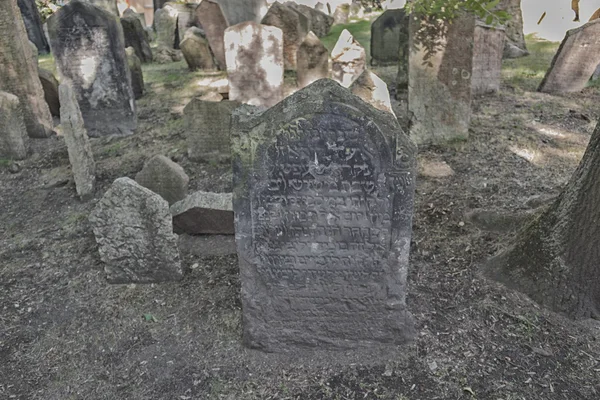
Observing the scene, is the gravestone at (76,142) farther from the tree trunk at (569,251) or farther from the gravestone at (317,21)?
the gravestone at (317,21)

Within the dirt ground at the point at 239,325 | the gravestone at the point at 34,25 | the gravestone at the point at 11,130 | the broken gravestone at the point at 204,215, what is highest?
the gravestone at the point at 34,25

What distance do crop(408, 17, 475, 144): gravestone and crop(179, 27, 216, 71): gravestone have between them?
638 centimetres

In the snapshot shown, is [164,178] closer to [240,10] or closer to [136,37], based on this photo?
[136,37]

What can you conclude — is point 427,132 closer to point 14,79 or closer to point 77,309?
point 77,309

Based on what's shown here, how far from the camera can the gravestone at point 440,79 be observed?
6.56 meters

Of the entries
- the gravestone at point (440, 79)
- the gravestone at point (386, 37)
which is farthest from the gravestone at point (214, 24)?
the gravestone at point (440, 79)

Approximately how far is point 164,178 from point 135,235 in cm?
142

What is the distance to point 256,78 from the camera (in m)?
8.80

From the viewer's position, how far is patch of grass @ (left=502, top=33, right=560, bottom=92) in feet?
32.0

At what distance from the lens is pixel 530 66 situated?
10891 millimetres

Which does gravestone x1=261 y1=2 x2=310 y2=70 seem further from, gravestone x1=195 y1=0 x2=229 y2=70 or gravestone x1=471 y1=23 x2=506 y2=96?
gravestone x1=471 y1=23 x2=506 y2=96

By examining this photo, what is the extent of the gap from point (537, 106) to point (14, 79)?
8.48 m

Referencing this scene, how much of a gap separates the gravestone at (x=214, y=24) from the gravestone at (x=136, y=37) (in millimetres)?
1718

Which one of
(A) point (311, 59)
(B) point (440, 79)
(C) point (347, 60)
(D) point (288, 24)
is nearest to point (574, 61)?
(B) point (440, 79)
